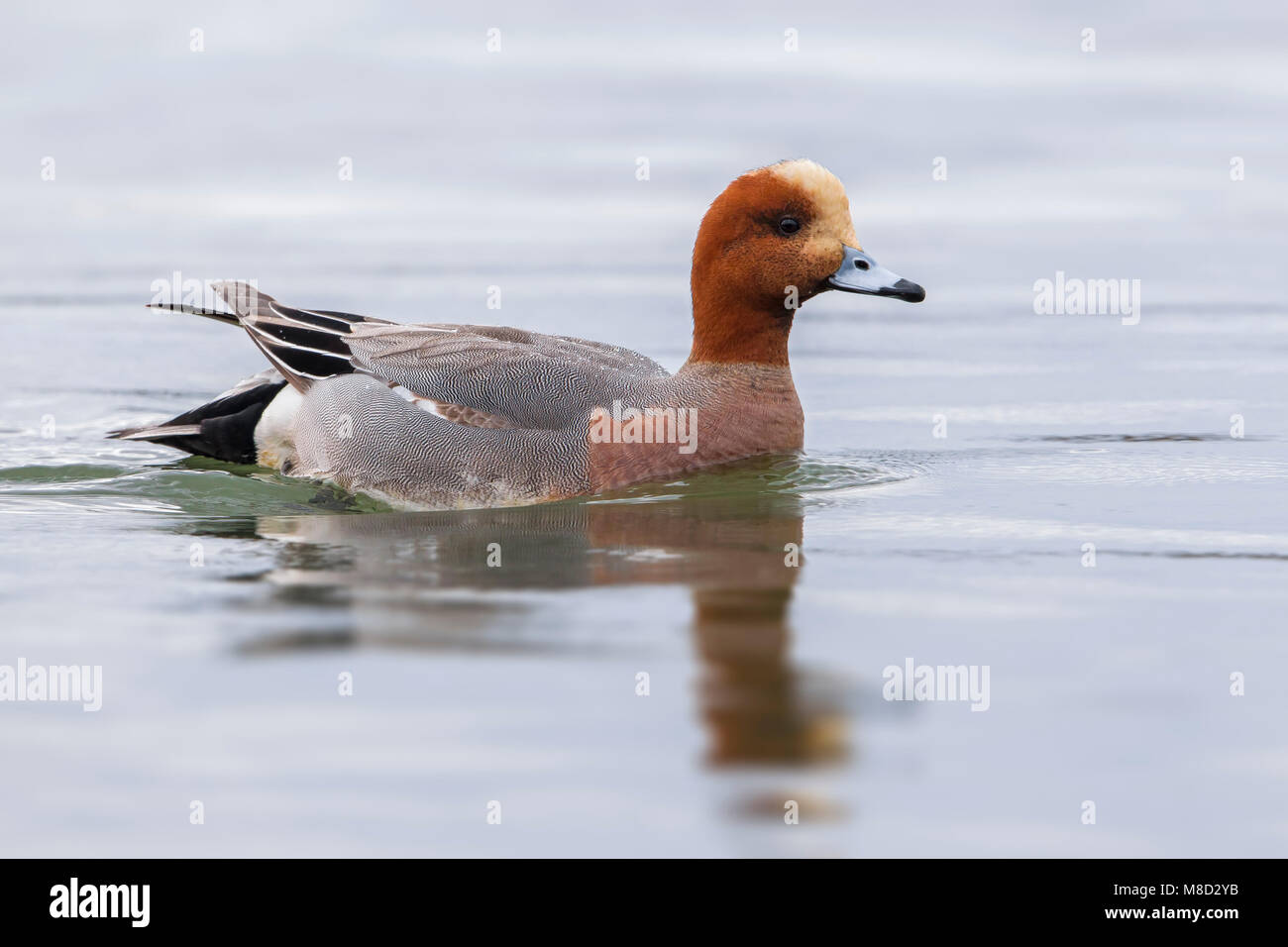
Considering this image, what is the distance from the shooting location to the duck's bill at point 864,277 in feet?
23.7

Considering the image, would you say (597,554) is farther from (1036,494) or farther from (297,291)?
(297,291)

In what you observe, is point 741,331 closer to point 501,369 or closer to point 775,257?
point 775,257

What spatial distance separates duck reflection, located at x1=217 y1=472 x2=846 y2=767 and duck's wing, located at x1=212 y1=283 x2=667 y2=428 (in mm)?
473

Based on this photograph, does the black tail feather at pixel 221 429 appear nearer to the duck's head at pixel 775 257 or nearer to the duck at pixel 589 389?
the duck at pixel 589 389

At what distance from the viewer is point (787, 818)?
3.64m

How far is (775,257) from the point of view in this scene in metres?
7.29

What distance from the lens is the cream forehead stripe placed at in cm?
721

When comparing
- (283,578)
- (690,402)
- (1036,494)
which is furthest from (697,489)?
(283,578)

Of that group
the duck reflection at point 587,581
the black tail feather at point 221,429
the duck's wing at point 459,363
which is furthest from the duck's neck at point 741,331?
the black tail feather at point 221,429

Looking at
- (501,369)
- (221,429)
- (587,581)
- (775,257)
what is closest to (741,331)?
(775,257)

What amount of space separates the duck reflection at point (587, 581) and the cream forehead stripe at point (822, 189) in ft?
3.92

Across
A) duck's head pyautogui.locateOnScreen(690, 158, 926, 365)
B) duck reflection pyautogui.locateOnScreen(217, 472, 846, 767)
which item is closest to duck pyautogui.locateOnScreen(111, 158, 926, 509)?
duck's head pyautogui.locateOnScreen(690, 158, 926, 365)


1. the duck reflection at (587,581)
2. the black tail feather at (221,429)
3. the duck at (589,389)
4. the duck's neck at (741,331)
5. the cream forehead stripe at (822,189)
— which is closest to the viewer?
the duck reflection at (587,581)

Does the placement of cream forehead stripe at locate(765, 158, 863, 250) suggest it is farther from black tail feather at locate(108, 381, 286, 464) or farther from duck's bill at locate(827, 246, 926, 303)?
black tail feather at locate(108, 381, 286, 464)
